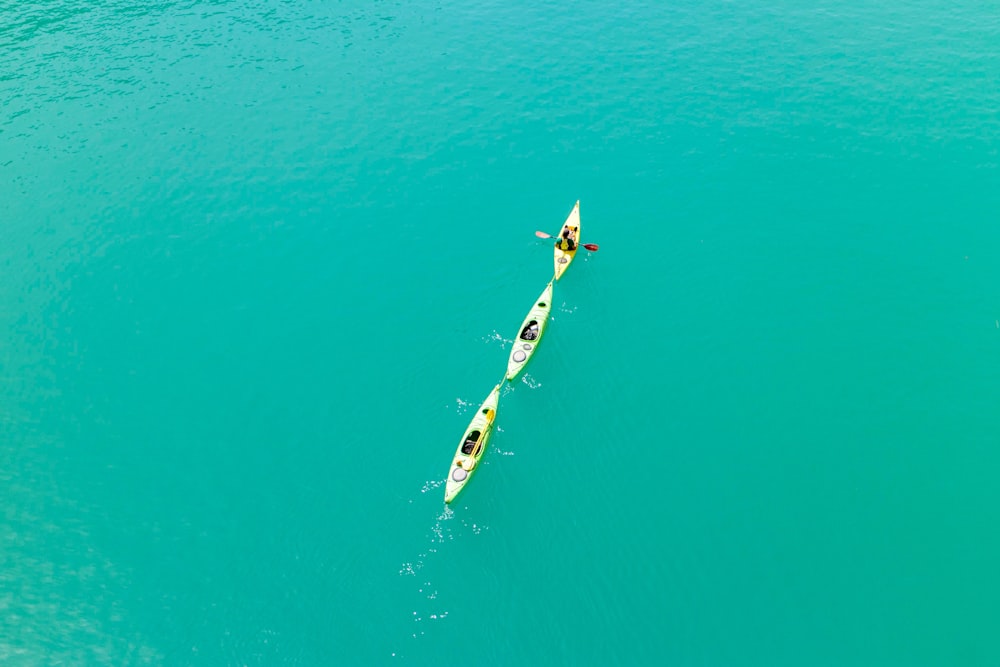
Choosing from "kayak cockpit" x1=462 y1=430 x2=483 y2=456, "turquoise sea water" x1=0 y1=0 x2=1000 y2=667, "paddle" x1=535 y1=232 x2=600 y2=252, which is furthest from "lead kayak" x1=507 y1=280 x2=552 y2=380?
"kayak cockpit" x1=462 y1=430 x2=483 y2=456

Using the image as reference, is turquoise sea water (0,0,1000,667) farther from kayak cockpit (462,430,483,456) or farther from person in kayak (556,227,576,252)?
person in kayak (556,227,576,252)

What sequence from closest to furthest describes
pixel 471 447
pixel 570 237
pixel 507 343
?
1. pixel 471 447
2. pixel 507 343
3. pixel 570 237

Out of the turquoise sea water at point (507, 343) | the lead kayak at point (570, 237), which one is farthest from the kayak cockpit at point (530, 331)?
the lead kayak at point (570, 237)

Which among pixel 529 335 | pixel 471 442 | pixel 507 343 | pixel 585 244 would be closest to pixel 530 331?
pixel 529 335

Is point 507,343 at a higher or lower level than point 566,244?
lower

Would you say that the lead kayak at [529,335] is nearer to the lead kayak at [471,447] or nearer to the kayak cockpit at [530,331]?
the kayak cockpit at [530,331]

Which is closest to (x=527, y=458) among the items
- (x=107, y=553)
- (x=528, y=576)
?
(x=528, y=576)

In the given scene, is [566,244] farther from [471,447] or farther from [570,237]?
[471,447]
